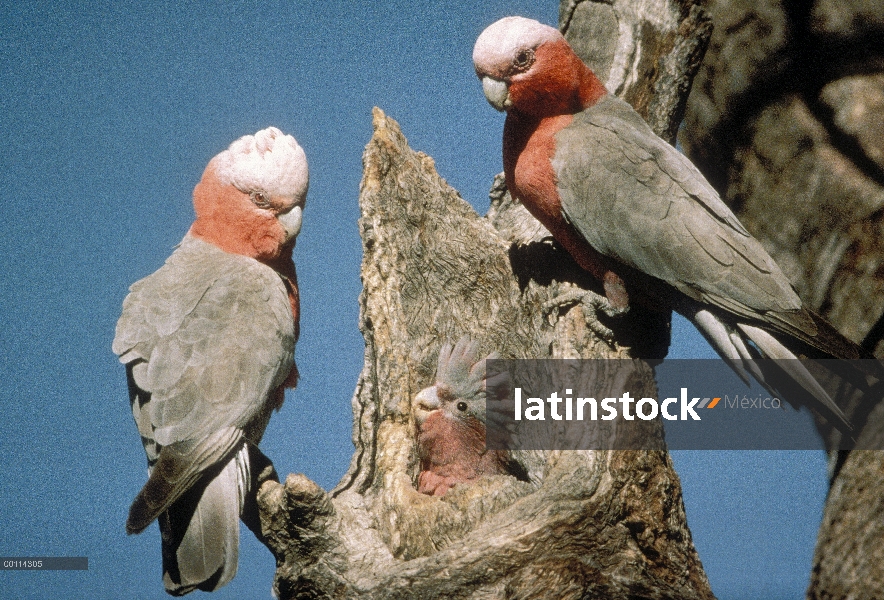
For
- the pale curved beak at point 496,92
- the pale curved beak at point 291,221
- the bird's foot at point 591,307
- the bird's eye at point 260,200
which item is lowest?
the bird's foot at point 591,307

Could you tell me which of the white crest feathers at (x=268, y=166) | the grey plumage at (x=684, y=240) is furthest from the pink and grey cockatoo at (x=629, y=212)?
the white crest feathers at (x=268, y=166)

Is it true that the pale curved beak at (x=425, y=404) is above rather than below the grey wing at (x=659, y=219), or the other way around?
below

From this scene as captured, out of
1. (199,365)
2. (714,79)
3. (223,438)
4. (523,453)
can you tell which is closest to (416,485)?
(523,453)

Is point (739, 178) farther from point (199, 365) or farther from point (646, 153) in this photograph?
point (199, 365)

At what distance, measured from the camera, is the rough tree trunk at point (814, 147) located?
2.51 meters

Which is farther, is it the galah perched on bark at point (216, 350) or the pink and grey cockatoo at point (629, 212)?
the galah perched on bark at point (216, 350)

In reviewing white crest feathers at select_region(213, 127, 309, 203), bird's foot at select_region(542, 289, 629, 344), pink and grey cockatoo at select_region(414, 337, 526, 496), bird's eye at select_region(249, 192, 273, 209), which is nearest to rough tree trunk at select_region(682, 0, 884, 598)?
bird's foot at select_region(542, 289, 629, 344)

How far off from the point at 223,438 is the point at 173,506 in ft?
0.80

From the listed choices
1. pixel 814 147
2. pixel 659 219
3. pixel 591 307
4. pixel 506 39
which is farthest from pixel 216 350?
pixel 814 147

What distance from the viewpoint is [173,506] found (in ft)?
7.16

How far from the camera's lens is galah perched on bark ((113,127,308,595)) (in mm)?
2141

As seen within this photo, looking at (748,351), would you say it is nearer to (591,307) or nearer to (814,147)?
(591,307)

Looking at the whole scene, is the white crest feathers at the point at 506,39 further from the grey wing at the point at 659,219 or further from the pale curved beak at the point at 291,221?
the pale curved beak at the point at 291,221

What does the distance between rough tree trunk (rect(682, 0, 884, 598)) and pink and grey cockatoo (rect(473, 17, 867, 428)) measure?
0.50m
